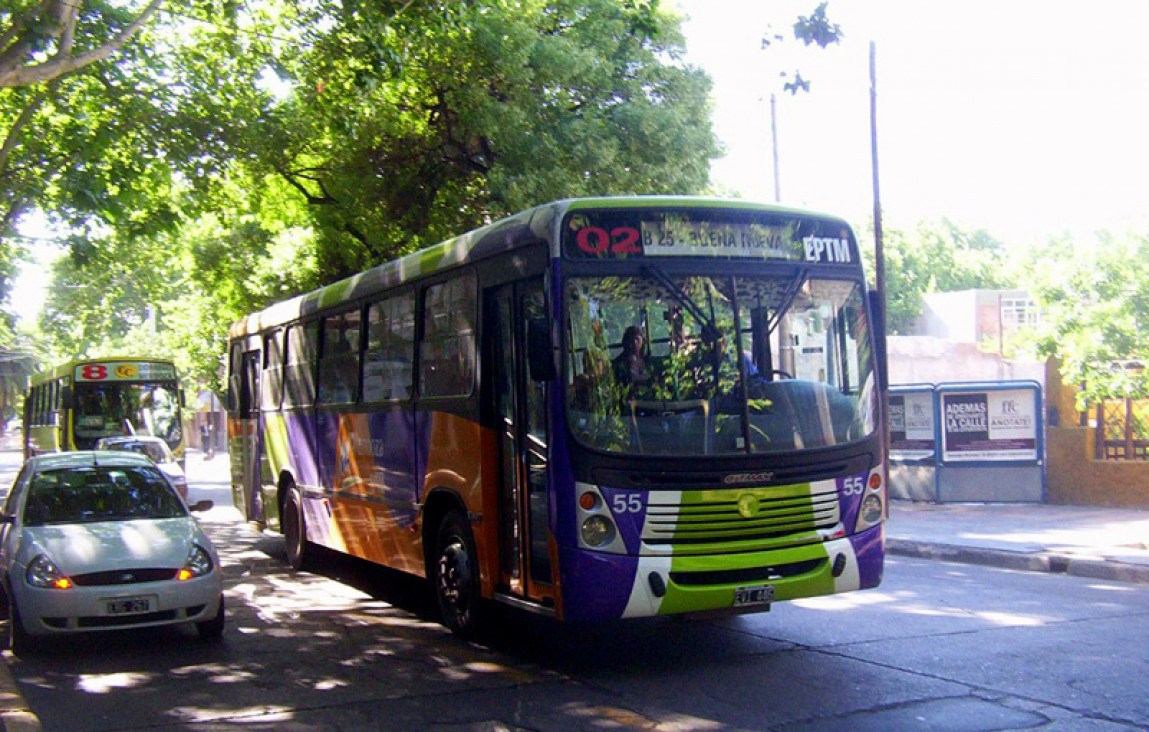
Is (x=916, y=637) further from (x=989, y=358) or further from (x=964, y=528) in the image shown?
(x=989, y=358)

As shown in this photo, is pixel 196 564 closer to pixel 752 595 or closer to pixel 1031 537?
pixel 752 595

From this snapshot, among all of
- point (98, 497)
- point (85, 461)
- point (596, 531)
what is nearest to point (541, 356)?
point (596, 531)

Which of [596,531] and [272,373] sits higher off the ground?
[272,373]

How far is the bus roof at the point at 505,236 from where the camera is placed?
8.09 metres

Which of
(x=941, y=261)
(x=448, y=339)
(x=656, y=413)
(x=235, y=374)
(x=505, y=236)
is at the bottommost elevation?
(x=656, y=413)

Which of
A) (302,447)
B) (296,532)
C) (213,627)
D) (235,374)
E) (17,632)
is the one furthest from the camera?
(235,374)

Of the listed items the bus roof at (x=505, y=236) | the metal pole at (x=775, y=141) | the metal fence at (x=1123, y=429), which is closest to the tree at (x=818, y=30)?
the bus roof at (x=505, y=236)

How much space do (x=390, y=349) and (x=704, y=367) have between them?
3973 millimetres

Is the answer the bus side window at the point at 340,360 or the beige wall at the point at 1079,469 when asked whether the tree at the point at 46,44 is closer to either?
the bus side window at the point at 340,360

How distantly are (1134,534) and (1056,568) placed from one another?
2610mm

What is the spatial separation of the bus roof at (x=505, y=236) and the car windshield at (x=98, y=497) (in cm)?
259

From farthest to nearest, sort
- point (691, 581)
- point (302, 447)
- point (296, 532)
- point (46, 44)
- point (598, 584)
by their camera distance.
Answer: point (296, 532), point (302, 447), point (46, 44), point (691, 581), point (598, 584)

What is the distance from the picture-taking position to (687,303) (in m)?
7.96

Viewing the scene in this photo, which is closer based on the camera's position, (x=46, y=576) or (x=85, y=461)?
(x=46, y=576)
